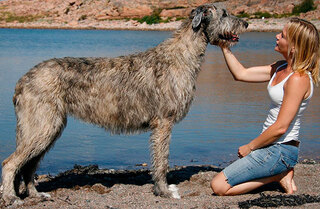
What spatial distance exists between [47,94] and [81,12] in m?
84.8

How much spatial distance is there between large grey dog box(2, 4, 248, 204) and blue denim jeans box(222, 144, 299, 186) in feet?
2.95

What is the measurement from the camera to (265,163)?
5.86 meters

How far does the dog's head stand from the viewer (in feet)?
20.4

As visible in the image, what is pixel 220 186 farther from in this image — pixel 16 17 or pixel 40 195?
pixel 16 17

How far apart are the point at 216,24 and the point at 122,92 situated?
1.45 m

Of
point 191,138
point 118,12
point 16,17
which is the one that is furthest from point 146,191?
point 16,17

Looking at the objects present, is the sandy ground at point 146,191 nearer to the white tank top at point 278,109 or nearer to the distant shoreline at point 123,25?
the white tank top at point 278,109

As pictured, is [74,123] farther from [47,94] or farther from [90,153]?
[47,94]

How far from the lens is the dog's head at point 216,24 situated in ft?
20.4

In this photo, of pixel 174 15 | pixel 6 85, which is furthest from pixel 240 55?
pixel 174 15

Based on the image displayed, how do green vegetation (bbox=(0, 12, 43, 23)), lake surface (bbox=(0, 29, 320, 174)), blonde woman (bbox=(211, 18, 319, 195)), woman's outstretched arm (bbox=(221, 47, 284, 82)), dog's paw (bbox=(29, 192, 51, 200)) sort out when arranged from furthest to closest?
1. green vegetation (bbox=(0, 12, 43, 23))
2. lake surface (bbox=(0, 29, 320, 174))
3. woman's outstretched arm (bbox=(221, 47, 284, 82))
4. dog's paw (bbox=(29, 192, 51, 200))
5. blonde woman (bbox=(211, 18, 319, 195))

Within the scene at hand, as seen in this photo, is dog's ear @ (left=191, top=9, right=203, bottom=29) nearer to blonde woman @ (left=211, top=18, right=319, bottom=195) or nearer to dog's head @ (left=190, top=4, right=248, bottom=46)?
dog's head @ (left=190, top=4, right=248, bottom=46)

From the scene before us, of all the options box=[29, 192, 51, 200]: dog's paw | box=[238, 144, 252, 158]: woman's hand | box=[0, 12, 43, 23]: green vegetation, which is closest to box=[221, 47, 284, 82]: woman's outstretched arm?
box=[238, 144, 252, 158]: woman's hand

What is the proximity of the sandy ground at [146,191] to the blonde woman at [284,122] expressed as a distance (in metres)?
0.19
